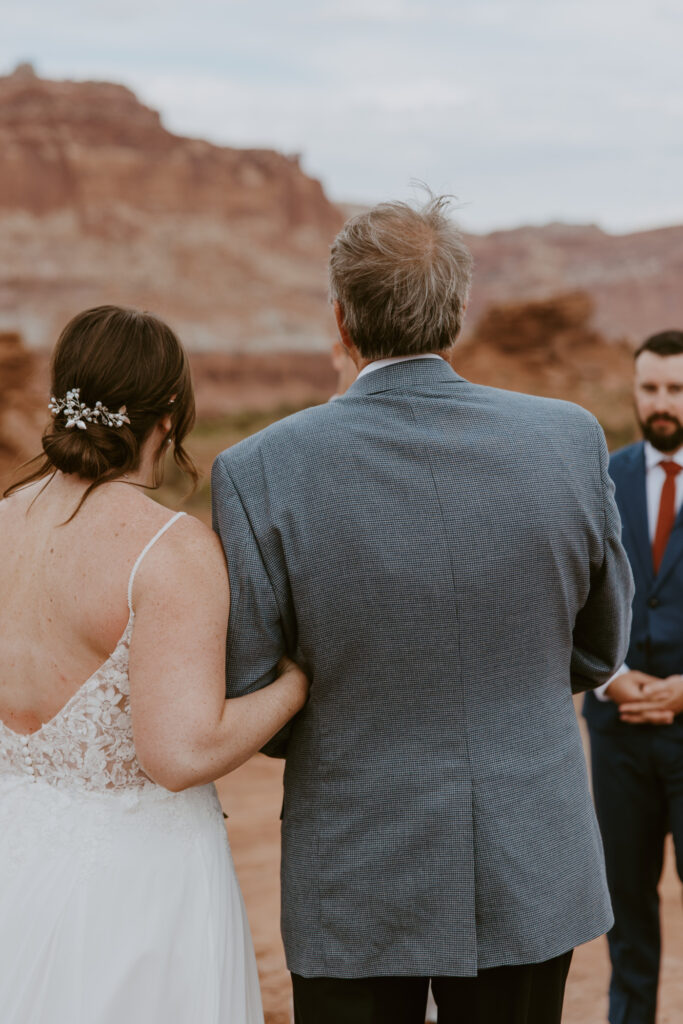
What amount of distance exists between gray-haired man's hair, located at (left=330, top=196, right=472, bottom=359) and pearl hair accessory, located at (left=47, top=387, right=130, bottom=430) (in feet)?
1.50

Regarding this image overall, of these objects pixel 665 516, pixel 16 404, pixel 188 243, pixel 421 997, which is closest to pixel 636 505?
pixel 665 516

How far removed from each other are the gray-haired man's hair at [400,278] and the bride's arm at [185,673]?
48 centimetres

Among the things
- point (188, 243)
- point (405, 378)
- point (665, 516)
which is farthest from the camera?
point (188, 243)

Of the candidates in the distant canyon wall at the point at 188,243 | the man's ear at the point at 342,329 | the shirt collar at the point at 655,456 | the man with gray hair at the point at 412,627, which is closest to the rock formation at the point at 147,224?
the distant canyon wall at the point at 188,243

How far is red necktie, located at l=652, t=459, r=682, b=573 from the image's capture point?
340 cm

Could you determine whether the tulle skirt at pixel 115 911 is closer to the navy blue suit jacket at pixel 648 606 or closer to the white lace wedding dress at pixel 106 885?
the white lace wedding dress at pixel 106 885

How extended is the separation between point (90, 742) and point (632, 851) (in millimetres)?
2079

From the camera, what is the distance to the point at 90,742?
205 centimetres

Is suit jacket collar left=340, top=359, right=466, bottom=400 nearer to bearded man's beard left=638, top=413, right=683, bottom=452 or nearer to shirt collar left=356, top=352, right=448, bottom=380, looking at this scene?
shirt collar left=356, top=352, right=448, bottom=380

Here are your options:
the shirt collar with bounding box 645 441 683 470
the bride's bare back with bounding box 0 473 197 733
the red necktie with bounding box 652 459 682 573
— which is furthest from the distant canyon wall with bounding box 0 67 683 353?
the bride's bare back with bounding box 0 473 197 733

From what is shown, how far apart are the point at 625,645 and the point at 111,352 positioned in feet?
3.90

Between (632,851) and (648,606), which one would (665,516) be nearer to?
(648,606)

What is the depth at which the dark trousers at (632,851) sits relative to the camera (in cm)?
338

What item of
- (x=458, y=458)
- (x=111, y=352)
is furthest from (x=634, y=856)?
(x=111, y=352)
